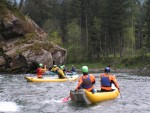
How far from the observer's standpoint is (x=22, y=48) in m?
48.3

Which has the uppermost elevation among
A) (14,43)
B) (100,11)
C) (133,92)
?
(100,11)

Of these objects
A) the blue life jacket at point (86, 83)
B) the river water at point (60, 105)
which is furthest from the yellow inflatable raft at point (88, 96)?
the blue life jacket at point (86, 83)

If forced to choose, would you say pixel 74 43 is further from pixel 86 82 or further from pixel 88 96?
pixel 88 96

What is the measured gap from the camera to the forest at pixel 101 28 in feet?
219

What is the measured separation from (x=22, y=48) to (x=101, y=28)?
89.3 ft

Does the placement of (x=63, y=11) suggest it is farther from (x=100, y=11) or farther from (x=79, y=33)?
(x=100, y=11)

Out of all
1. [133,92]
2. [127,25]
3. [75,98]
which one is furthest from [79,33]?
[75,98]

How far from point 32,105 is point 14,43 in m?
33.1

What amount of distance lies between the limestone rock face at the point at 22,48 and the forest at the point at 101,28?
1160cm

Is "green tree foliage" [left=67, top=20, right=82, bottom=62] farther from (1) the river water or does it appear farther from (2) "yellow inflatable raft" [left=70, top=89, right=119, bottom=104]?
(2) "yellow inflatable raft" [left=70, top=89, right=119, bottom=104]

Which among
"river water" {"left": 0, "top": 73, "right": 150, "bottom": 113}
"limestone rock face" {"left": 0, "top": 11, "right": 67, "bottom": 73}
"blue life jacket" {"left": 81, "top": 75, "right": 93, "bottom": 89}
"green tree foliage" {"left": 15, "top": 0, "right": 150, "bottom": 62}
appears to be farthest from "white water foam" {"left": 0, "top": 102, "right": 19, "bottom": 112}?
"green tree foliage" {"left": 15, "top": 0, "right": 150, "bottom": 62}

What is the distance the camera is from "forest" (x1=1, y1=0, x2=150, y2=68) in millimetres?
66625

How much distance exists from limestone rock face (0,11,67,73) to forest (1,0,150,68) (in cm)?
1160

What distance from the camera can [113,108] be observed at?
17.7 metres
